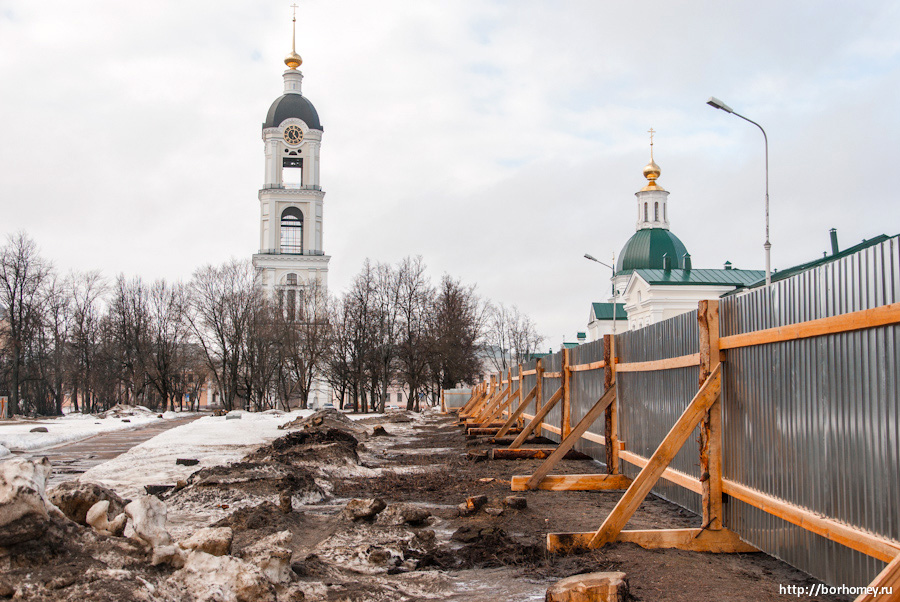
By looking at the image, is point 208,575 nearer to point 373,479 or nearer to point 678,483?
point 678,483

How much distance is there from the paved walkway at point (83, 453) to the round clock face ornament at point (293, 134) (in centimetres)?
4966

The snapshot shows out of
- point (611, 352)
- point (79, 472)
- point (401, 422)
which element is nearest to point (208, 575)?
point (611, 352)

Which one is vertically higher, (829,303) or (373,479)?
(829,303)

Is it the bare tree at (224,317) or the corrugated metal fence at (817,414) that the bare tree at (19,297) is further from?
the corrugated metal fence at (817,414)

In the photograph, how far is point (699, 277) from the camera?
203 feet

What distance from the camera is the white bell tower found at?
68.8 m

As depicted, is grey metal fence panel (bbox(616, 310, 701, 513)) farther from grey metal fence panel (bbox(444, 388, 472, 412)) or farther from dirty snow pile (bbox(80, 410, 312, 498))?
grey metal fence panel (bbox(444, 388, 472, 412))

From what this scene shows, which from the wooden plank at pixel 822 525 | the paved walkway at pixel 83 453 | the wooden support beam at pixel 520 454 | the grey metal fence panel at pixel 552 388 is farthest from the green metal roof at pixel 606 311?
the wooden plank at pixel 822 525

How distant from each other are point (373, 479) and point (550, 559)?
6.38 metres

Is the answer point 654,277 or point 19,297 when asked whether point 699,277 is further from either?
point 19,297

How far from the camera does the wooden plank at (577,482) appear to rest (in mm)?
9227

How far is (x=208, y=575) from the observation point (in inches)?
178

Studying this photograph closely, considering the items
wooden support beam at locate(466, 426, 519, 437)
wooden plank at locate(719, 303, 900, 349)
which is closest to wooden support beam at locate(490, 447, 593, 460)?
wooden support beam at locate(466, 426, 519, 437)

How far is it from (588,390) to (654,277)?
49946 mm
